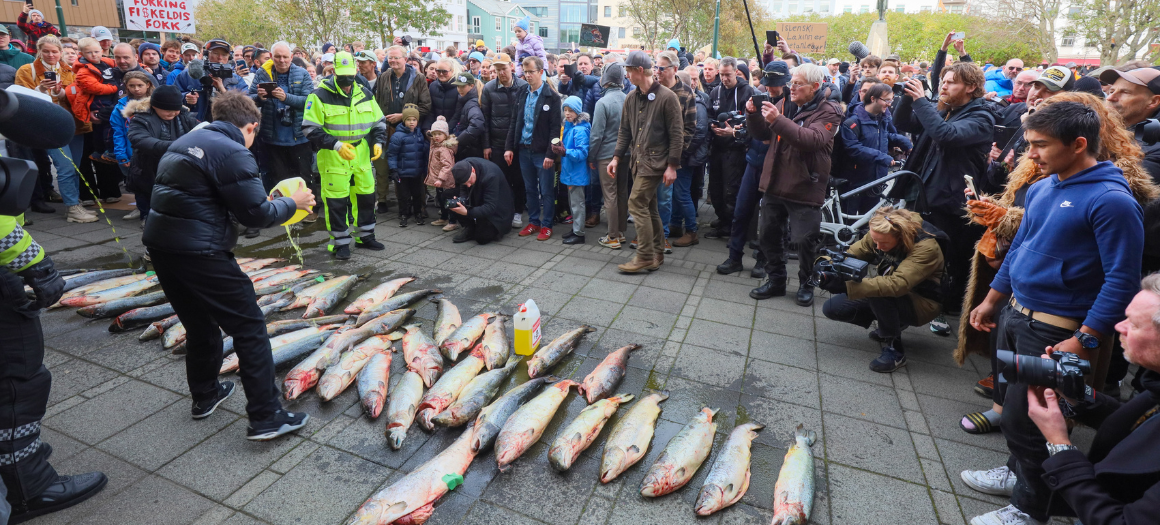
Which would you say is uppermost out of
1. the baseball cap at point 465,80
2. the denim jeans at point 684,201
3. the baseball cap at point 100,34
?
the baseball cap at point 100,34

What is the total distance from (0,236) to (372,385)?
6.45 ft

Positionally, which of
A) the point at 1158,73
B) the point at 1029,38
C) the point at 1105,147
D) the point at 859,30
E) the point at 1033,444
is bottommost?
the point at 1033,444

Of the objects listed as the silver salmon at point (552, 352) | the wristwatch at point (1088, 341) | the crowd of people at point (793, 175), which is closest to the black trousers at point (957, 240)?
the crowd of people at point (793, 175)

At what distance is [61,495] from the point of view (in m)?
2.78

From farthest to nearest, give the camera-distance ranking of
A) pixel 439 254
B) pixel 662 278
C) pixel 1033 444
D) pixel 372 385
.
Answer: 1. pixel 439 254
2. pixel 662 278
3. pixel 372 385
4. pixel 1033 444

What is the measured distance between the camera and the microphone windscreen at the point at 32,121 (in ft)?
7.67

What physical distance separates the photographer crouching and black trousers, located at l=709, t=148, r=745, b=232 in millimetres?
2898

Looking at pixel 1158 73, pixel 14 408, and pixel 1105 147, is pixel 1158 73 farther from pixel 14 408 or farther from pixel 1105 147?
pixel 14 408

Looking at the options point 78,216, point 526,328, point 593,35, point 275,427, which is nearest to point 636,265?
point 526,328

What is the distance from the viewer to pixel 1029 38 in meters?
26.6

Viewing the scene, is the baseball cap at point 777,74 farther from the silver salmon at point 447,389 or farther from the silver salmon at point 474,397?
the silver salmon at point 447,389

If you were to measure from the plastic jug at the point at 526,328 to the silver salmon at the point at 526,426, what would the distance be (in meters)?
0.66

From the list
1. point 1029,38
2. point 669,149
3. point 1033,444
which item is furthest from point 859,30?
point 1033,444

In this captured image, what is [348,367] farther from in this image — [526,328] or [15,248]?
[15,248]
